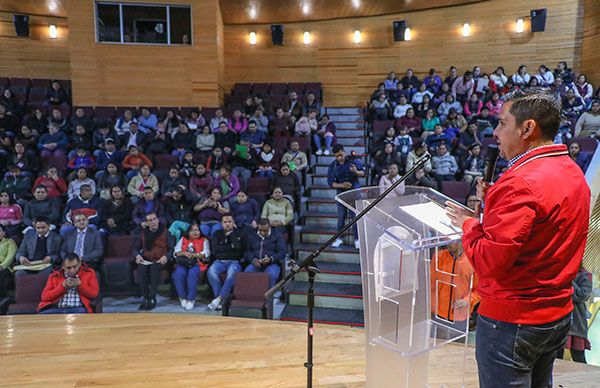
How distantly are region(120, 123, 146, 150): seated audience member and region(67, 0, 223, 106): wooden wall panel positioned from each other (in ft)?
4.22

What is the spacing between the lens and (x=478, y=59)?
859cm

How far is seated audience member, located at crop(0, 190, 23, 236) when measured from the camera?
438 cm

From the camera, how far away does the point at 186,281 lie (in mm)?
3875

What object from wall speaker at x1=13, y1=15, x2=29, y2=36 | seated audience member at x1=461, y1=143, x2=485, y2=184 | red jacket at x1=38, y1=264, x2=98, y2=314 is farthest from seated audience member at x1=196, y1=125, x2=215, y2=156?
wall speaker at x1=13, y1=15, x2=29, y2=36

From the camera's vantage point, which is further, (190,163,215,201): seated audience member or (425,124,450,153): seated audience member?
(425,124,450,153): seated audience member

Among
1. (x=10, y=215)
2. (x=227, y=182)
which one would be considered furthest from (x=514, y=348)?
(x=10, y=215)

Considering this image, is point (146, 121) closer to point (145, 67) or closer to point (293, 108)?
point (145, 67)

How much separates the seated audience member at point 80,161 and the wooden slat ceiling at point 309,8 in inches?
160

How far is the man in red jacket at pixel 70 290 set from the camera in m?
3.31

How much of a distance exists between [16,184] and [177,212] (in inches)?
84.1

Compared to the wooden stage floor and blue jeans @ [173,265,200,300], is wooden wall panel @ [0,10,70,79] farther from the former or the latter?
the wooden stage floor

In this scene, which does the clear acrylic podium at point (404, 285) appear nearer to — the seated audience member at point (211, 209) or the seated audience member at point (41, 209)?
the seated audience member at point (211, 209)

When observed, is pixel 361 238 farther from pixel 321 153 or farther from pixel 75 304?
pixel 321 153

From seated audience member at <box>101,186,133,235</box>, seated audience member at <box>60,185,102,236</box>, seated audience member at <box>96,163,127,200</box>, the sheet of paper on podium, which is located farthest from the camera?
seated audience member at <box>96,163,127,200</box>
